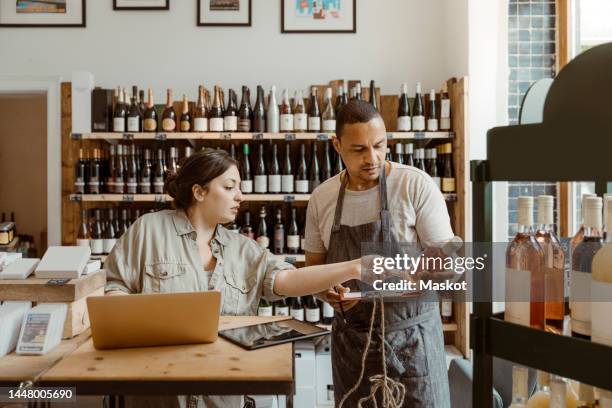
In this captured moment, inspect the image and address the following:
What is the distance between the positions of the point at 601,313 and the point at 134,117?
342cm

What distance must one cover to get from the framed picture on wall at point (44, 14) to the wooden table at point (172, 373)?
3.57 metres

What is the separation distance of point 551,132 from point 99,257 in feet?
11.1

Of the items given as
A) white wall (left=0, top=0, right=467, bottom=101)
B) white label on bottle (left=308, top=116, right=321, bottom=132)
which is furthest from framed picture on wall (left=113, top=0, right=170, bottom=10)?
white label on bottle (left=308, top=116, right=321, bottom=132)

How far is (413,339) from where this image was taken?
1.76 m

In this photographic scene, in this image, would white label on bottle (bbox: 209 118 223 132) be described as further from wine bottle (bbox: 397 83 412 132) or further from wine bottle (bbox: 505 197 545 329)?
wine bottle (bbox: 505 197 545 329)

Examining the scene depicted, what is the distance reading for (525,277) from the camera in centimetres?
80

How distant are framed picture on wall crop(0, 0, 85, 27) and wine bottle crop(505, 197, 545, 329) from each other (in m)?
4.19

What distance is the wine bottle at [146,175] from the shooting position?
3.57m

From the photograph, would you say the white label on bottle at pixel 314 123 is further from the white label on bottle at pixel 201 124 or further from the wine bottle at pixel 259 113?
the white label on bottle at pixel 201 124

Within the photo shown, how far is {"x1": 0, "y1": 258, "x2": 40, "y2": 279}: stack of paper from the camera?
181 centimetres

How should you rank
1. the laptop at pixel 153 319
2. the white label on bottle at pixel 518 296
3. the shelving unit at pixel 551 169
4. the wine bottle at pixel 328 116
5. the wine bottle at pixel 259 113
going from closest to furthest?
the shelving unit at pixel 551 169 → the white label on bottle at pixel 518 296 → the laptop at pixel 153 319 → the wine bottle at pixel 328 116 → the wine bottle at pixel 259 113

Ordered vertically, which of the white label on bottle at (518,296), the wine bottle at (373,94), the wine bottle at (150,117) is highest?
the wine bottle at (373,94)

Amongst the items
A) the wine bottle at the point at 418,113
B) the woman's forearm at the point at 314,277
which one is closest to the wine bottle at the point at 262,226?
the wine bottle at the point at 418,113

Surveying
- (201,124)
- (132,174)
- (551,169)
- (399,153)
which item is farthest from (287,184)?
(551,169)
